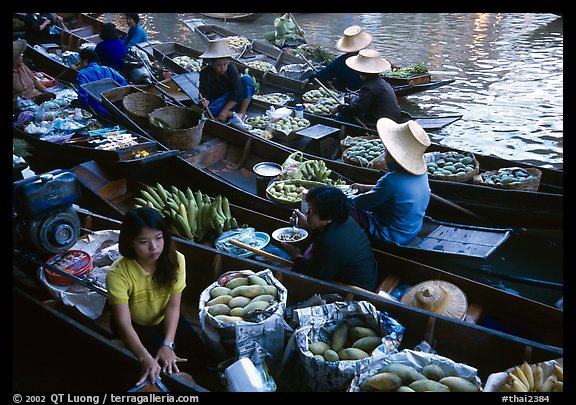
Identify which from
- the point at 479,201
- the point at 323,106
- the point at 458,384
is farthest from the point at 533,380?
the point at 323,106

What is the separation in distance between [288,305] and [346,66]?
221 inches

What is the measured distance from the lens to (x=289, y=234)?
4273 mm

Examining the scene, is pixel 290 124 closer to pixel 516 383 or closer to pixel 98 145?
pixel 98 145

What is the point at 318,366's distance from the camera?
270cm

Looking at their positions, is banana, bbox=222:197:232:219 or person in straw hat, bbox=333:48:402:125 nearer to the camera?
banana, bbox=222:197:232:219

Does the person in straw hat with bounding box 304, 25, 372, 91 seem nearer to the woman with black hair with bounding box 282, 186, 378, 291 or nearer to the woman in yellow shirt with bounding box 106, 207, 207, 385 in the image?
the woman with black hair with bounding box 282, 186, 378, 291

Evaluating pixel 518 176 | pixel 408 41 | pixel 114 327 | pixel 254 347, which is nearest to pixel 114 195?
pixel 114 327

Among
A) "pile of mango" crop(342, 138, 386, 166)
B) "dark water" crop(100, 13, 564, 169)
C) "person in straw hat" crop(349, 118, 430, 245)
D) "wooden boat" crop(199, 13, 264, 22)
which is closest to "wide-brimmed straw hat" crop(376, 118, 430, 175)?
"person in straw hat" crop(349, 118, 430, 245)

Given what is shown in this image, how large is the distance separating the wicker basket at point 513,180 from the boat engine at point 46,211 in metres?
4.07

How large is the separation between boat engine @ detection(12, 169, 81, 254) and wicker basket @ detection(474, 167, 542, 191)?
407 cm

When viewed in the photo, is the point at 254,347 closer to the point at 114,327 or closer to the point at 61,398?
the point at 114,327

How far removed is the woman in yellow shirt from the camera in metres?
2.72

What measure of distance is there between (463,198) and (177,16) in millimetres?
17977

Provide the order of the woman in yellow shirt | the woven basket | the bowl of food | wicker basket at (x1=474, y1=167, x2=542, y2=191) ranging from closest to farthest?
the woman in yellow shirt, the bowl of food, wicker basket at (x1=474, y1=167, x2=542, y2=191), the woven basket
